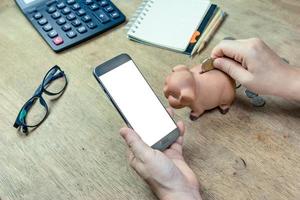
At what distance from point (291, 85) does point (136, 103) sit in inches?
9.9

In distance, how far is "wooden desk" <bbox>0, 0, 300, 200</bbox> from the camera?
1.75ft

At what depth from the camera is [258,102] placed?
0.61 metres

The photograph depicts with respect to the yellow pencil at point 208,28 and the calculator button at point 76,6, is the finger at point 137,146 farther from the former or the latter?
the calculator button at point 76,6

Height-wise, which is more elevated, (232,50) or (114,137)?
(232,50)

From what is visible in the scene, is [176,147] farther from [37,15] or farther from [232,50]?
[37,15]

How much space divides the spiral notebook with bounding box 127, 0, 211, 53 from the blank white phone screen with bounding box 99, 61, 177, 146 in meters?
0.16

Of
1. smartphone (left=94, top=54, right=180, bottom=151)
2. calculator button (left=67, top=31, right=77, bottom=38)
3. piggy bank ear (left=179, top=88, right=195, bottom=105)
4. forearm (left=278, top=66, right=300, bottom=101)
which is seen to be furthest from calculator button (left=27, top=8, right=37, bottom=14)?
forearm (left=278, top=66, right=300, bottom=101)

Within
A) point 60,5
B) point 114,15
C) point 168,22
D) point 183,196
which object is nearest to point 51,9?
point 60,5

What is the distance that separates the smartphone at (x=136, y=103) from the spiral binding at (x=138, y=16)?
0.19 m

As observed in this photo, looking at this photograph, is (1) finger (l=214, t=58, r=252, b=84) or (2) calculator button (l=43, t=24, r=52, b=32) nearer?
(1) finger (l=214, t=58, r=252, b=84)

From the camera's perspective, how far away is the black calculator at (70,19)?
0.73 metres

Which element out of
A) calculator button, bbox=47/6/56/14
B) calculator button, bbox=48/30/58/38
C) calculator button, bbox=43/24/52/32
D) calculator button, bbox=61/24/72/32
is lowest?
calculator button, bbox=48/30/58/38

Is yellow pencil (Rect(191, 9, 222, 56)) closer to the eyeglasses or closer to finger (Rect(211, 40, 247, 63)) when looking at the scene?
finger (Rect(211, 40, 247, 63))

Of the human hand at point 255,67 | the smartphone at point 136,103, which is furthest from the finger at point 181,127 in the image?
the human hand at point 255,67
